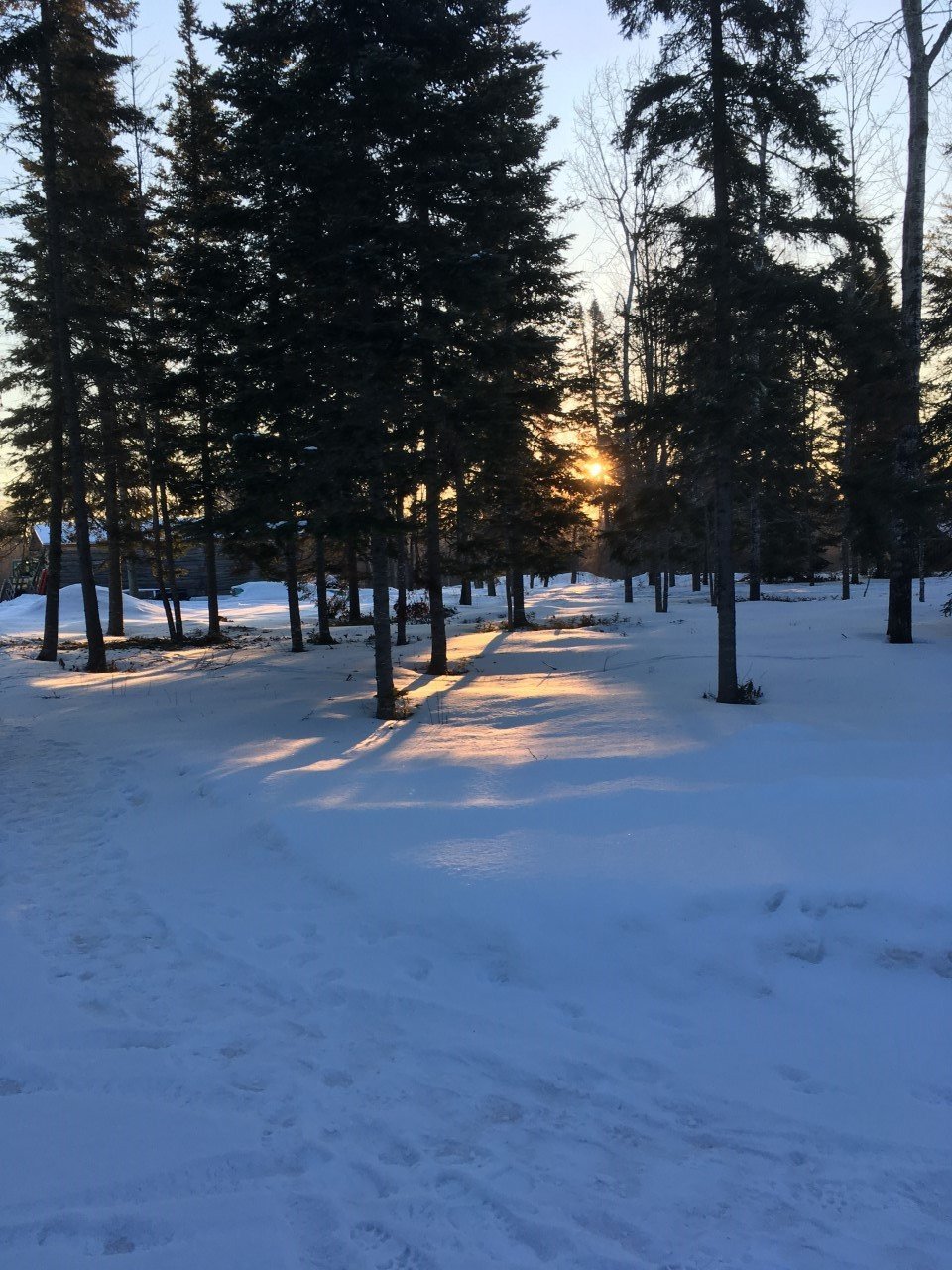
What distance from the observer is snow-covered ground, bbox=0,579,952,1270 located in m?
2.60

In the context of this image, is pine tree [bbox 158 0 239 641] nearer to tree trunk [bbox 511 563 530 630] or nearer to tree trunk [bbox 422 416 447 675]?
tree trunk [bbox 422 416 447 675]

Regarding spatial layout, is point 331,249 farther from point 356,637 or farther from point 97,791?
point 356,637

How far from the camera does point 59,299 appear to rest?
15117 millimetres

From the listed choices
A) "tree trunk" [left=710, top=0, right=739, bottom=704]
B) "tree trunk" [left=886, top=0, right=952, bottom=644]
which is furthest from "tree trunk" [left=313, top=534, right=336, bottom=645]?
"tree trunk" [left=886, top=0, right=952, bottom=644]

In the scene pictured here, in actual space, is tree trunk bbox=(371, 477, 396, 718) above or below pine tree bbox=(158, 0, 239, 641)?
below

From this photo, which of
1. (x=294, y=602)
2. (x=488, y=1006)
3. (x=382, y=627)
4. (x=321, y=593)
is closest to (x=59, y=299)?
(x=294, y=602)

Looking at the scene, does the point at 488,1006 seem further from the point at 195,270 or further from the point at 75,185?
the point at 75,185

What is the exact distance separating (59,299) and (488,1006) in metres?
17.0

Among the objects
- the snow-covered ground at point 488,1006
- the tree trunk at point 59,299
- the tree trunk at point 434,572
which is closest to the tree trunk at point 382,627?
the snow-covered ground at point 488,1006

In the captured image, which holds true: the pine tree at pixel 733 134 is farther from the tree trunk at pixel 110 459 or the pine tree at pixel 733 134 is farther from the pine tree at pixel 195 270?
the tree trunk at pixel 110 459

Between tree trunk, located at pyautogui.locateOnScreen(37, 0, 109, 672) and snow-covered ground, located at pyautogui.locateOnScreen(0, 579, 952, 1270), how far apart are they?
8760mm

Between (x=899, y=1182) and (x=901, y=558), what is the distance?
13667mm

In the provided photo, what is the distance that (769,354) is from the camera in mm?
9391

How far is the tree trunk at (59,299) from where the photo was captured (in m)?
14.3
